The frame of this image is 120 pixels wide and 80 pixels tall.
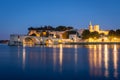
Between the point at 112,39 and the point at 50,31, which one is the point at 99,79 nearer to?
the point at 112,39

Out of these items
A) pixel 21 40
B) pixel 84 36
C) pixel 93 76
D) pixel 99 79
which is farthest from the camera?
pixel 84 36

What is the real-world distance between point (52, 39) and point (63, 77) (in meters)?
73.6

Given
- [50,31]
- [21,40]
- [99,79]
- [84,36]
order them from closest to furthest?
[99,79] < [21,40] < [84,36] < [50,31]

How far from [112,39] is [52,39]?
22.3m

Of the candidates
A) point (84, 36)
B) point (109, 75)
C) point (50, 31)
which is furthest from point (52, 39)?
point (109, 75)

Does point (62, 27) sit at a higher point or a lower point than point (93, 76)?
higher

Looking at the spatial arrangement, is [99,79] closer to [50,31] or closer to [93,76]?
[93,76]

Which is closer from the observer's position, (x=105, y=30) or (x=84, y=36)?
(x=84, y=36)

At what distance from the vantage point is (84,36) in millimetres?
93438

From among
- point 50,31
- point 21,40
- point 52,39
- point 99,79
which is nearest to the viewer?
point 99,79

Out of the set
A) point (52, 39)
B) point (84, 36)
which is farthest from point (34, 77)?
point (84, 36)

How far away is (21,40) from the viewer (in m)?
78.1

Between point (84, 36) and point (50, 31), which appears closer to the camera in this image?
point (84, 36)

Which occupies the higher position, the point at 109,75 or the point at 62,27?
the point at 62,27
